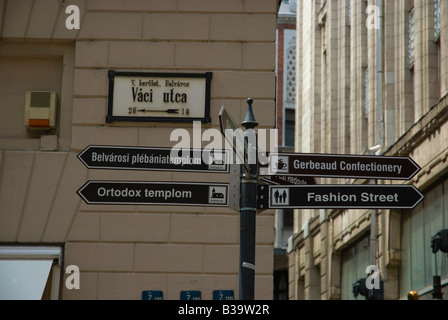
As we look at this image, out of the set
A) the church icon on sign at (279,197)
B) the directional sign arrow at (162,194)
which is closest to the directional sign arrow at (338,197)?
the church icon on sign at (279,197)

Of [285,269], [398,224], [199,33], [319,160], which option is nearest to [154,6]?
[199,33]

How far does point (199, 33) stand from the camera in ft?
42.8

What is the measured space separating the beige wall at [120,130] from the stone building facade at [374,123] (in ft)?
38.6

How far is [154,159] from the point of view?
9.13 m

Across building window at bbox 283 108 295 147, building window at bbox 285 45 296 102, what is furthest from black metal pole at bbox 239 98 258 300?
building window at bbox 283 108 295 147

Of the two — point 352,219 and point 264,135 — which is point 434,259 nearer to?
point 352,219

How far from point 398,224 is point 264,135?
669 inches

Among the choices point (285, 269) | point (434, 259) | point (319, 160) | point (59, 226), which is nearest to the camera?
point (319, 160)

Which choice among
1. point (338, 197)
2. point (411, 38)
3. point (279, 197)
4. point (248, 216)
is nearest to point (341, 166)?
point (338, 197)

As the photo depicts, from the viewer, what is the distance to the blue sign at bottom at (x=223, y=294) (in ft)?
39.4

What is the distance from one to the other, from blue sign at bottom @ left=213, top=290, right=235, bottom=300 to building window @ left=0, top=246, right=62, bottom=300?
2020mm

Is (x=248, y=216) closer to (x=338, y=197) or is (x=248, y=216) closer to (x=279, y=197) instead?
(x=279, y=197)

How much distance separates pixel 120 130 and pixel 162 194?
13.2ft

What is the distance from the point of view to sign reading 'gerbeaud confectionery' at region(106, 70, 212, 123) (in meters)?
12.8
